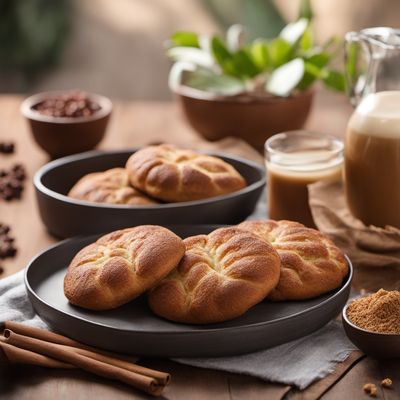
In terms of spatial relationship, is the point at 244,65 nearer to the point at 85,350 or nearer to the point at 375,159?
the point at 375,159

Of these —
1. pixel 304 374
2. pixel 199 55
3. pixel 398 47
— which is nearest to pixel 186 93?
pixel 199 55

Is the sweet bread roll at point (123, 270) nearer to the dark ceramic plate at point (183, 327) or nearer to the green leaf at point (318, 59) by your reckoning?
the dark ceramic plate at point (183, 327)

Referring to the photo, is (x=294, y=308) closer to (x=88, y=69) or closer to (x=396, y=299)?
(x=396, y=299)

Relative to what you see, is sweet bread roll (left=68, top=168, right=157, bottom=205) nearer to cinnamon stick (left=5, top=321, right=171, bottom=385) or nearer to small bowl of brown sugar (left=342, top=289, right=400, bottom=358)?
cinnamon stick (left=5, top=321, right=171, bottom=385)

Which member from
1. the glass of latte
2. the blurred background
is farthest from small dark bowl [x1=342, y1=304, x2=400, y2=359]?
the blurred background

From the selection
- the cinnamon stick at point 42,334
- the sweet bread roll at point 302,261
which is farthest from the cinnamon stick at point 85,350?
the sweet bread roll at point 302,261
